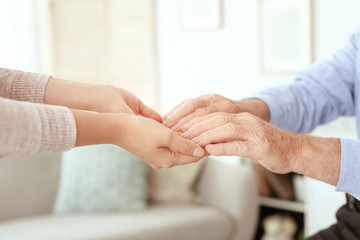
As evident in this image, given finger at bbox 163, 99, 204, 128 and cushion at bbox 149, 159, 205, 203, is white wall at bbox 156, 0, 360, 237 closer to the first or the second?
cushion at bbox 149, 159, 205, 203

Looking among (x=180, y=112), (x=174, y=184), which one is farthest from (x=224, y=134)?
(x=174, y=184)

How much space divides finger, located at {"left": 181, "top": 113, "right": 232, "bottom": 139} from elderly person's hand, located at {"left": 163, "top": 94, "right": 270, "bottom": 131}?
77mm

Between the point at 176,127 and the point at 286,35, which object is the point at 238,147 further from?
the point at 286,35

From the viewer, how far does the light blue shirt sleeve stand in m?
1.62

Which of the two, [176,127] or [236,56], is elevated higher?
[236,56]

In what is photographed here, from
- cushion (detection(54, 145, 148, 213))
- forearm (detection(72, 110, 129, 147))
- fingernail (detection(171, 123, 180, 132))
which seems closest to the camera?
forearm (detection(72, 110, 129, 147))

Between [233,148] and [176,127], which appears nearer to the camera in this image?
[233,148]

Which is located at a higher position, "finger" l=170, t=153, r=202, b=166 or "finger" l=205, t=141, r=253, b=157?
"finger" l=205, t=141, r=253, b=157

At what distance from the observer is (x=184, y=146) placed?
48.1 inches

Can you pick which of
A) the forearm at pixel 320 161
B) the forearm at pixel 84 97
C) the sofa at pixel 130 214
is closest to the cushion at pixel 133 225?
the sofa at pixel 130 214

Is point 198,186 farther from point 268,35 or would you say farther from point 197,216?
point 268,35

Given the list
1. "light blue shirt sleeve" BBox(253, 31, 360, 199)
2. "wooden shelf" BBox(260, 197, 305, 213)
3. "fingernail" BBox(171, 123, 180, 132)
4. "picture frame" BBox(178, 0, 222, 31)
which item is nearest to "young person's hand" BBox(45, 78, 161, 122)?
"fingernail" BBox(171, 123, 180, 132)

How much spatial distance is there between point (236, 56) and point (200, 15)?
19.9 inches

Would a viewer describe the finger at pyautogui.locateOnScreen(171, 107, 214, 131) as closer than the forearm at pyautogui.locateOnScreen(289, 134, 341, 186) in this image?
No
